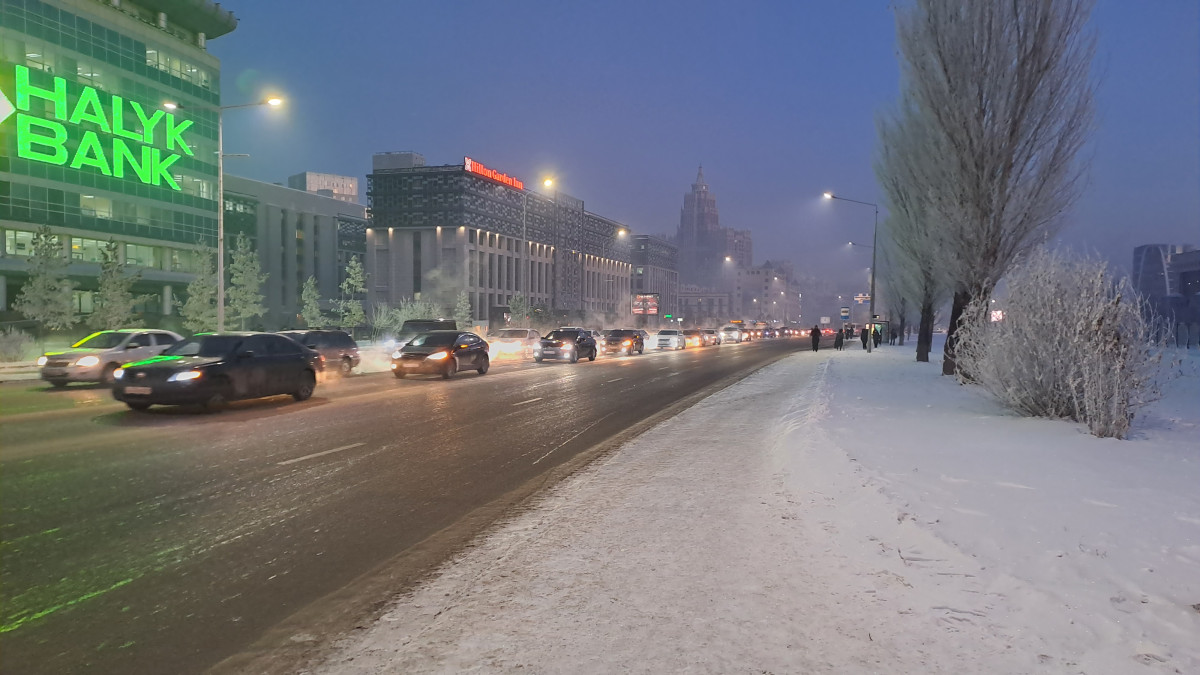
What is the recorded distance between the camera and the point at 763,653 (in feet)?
Answer: 11.1

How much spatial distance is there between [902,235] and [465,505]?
975 inches

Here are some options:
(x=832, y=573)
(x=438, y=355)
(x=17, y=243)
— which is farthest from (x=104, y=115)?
(x=832, y=573)

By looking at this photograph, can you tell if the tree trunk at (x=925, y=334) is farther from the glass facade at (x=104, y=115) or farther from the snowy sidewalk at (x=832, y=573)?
the glass facade at (x=104, y=115)

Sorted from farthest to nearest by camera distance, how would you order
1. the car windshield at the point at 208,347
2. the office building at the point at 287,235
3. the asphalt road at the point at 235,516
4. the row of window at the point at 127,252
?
the office building at the point at 287,235 → the row of window at the point at 127,252 → the car windshield at the point at 208,347 → the asphalt road at the point at 235,516

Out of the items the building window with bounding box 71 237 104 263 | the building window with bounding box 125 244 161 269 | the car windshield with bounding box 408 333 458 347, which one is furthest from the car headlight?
the building window with bounding box 125 244 161 269

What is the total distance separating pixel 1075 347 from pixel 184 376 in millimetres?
14584

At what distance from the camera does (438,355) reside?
20.5m

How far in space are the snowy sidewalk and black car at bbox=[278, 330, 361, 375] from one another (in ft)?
50.7

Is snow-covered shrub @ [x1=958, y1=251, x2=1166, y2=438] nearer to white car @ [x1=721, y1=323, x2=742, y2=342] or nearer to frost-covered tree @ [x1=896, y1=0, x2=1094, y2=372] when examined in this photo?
frost-covered tree @ [x1=896, y1=0, x2=1094, y2=372]

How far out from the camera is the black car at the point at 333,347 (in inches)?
830

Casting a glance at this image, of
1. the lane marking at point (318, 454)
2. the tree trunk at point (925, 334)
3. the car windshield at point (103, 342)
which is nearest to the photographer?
the lane marking at point (318, 454)

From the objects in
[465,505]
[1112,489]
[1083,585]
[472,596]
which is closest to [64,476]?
[465,505]

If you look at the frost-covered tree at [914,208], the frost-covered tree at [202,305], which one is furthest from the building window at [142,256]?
the frost-covered tree at [914,208]

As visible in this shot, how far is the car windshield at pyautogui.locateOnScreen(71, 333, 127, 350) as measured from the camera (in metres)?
17.4
